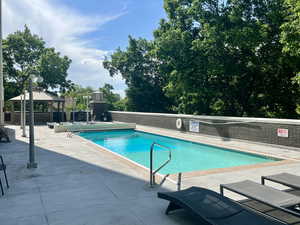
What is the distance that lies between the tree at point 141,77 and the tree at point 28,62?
603cm

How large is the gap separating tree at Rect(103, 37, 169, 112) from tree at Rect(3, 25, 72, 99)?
237 inches

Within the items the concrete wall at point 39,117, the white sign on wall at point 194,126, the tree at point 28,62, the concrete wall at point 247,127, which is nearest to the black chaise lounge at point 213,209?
the concrete wall at point 247,127

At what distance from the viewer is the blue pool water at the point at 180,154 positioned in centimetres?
855

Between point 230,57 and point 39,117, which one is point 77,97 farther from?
point 230,57

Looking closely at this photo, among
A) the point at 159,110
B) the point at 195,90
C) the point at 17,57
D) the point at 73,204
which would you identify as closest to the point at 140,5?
the point at 195,90

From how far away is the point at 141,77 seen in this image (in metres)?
26.5

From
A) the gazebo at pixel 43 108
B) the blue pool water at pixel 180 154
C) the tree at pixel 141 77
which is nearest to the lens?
the blue pool water at pixel 180 154

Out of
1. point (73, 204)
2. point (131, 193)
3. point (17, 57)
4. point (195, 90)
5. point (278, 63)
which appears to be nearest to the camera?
point (73, 204)

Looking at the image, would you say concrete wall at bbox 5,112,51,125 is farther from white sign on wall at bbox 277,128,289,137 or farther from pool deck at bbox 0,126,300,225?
white sign on wall at bbox 277,128,289,137

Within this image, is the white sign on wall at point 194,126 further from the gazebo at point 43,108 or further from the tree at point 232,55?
the gazebo at point 43,108

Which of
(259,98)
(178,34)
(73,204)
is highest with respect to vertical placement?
(178,34)

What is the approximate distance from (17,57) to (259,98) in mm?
23522

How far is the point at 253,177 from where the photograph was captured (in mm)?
5551

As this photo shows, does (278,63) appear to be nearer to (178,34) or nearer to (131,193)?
(178,34)
